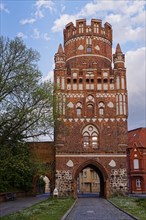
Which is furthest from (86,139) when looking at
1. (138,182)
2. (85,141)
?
(138,182)

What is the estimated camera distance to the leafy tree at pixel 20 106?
2147 centimetres

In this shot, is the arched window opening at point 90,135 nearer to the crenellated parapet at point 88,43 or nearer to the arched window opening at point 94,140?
the arched window opening at point 94,140

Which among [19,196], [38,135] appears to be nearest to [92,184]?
[19,196]

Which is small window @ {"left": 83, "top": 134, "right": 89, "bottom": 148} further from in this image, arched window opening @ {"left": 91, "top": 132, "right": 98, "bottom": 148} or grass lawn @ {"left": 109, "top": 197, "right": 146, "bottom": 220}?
grass lawn @ {"left": 109, "top": 197, "right": 146, "bottom": 220}

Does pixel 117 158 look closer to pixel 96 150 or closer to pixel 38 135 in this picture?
pixel 96 150

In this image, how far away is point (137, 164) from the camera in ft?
196

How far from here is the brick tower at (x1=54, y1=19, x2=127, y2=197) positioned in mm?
40781

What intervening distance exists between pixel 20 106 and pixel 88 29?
26697 millimetres

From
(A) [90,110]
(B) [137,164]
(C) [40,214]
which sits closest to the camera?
(C) [40,214]

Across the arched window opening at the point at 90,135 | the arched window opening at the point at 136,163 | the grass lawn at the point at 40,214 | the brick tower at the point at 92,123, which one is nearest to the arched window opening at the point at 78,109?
the brick tower at the point at 92,123

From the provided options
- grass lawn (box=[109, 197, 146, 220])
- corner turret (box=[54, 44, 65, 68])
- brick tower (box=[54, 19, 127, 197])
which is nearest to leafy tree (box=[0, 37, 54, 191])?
grass lawn (box=[109, 197, 146, 220])

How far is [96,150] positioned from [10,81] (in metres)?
21.1

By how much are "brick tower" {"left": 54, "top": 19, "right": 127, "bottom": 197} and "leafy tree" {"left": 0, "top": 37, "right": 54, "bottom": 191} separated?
15.4 metres

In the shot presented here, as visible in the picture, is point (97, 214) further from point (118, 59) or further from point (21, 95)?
point (118, 59)
